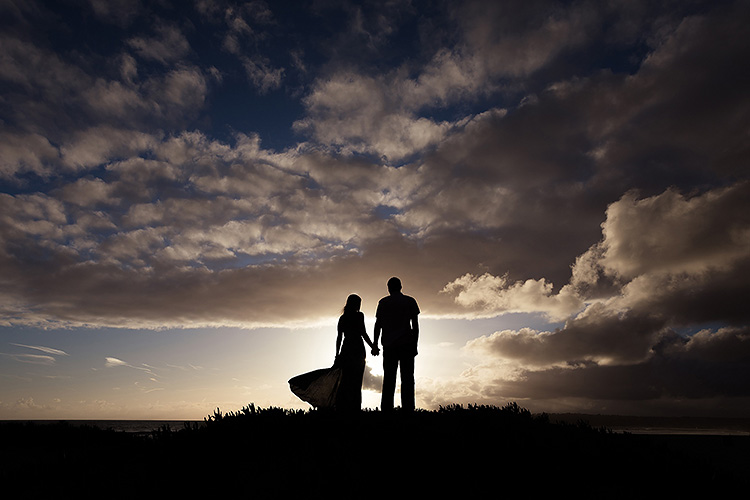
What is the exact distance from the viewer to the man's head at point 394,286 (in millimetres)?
10039

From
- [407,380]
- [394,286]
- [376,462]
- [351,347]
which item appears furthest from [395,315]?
[376,462]

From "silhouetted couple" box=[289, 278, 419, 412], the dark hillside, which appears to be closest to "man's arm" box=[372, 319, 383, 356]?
"silhouetted couple" box=[289, 278, 419, 412]

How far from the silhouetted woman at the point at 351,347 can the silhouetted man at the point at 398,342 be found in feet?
3.37

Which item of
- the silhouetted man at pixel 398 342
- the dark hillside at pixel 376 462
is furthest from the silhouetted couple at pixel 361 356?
the dark hillside at pixel 376 462

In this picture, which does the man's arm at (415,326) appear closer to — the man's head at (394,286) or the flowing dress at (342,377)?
the man's head at (394,286)

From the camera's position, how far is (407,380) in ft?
31.3

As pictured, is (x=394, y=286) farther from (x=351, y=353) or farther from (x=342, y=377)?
(x=342, y=377)

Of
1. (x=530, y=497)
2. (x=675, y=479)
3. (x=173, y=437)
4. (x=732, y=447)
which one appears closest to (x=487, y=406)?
(x=675, y=479)

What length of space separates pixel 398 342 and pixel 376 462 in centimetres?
415

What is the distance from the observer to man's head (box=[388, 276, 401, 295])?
10039 mm

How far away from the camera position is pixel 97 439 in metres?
12.9

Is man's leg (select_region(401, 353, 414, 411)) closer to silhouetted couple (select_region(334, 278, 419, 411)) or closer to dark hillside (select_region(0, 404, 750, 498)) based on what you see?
silhouetted couple (select_region(334, 278, 419, 411))

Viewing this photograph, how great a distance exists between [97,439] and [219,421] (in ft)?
27.2

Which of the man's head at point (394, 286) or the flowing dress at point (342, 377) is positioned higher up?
the man's head at point (394, 286)
